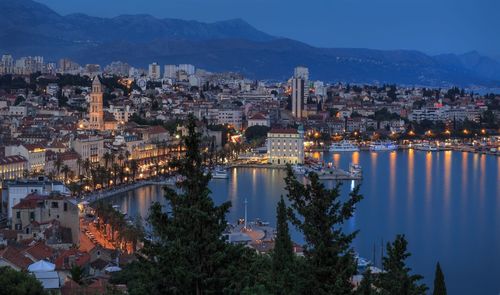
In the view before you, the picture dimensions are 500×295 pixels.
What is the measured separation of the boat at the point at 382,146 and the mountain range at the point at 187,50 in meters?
32.4

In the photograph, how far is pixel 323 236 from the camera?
7.57 ft

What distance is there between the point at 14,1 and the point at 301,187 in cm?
6111

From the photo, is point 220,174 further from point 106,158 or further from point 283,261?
point 283,261

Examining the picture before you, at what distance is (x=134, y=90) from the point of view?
24.2m

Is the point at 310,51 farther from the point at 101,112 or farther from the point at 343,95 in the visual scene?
the point at 101,112

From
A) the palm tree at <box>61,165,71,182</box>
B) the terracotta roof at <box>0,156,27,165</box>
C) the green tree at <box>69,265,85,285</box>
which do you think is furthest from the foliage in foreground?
the palm tree at <box>61,165,71,182</box>

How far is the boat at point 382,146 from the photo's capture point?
21095 mm

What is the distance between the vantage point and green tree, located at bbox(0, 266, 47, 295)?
3730 millimetres

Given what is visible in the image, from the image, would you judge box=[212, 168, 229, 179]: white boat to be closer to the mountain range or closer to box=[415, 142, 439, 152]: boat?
box=[415, 142, 439, 152]: boat

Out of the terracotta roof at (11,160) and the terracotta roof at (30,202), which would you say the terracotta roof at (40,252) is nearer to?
the terracotta roof at (30,202)

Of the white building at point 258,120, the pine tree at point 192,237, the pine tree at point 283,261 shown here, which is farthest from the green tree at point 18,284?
the white building at point 258,120

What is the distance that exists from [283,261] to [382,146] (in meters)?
18.6

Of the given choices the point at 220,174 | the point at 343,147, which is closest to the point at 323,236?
the point at 220,174

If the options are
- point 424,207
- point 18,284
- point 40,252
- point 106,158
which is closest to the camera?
point 18,284
